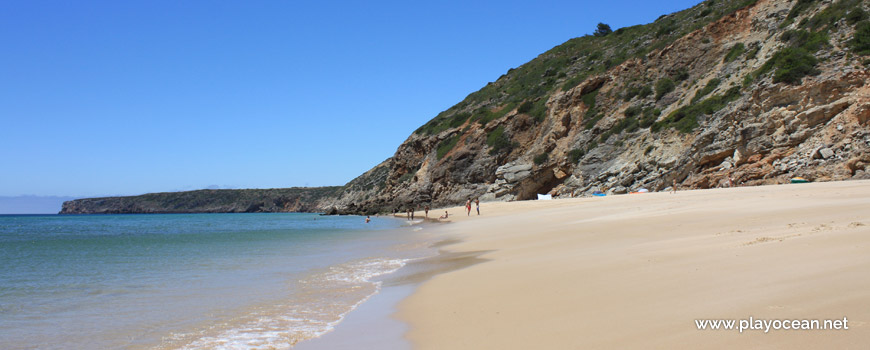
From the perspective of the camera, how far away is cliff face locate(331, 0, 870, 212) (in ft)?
74.9

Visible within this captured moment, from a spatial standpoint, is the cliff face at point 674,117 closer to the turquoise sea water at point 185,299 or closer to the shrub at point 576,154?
the shrub at point 576,154

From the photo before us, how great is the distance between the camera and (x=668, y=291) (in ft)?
15.6

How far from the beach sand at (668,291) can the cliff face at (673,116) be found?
1611 centimetres

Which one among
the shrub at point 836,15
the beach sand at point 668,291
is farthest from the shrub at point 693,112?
the beach sand at point 668,291

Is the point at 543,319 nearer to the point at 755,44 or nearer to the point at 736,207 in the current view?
the point at 736,207

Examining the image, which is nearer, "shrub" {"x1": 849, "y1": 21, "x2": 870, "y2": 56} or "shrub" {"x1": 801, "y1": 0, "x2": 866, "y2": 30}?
"shrub" {"x1": 849, "y1": 21, "x2": 870, "y2": 56}

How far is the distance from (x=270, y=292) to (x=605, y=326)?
6.21m

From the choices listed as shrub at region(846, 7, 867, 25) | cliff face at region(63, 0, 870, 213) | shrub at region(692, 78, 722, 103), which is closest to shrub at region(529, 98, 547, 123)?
→ cliff face at region(63, 0, 870, 213)

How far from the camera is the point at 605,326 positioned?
13.2ft

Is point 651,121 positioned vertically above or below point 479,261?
above

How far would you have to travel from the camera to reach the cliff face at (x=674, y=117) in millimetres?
22828

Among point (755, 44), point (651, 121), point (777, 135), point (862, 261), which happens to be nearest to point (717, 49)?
point (755, 44)

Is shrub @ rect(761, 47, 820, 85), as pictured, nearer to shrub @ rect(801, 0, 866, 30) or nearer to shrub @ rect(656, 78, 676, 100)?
shrub @ rect(801, 0, 866, 30)

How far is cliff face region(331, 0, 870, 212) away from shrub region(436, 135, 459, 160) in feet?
0.71
